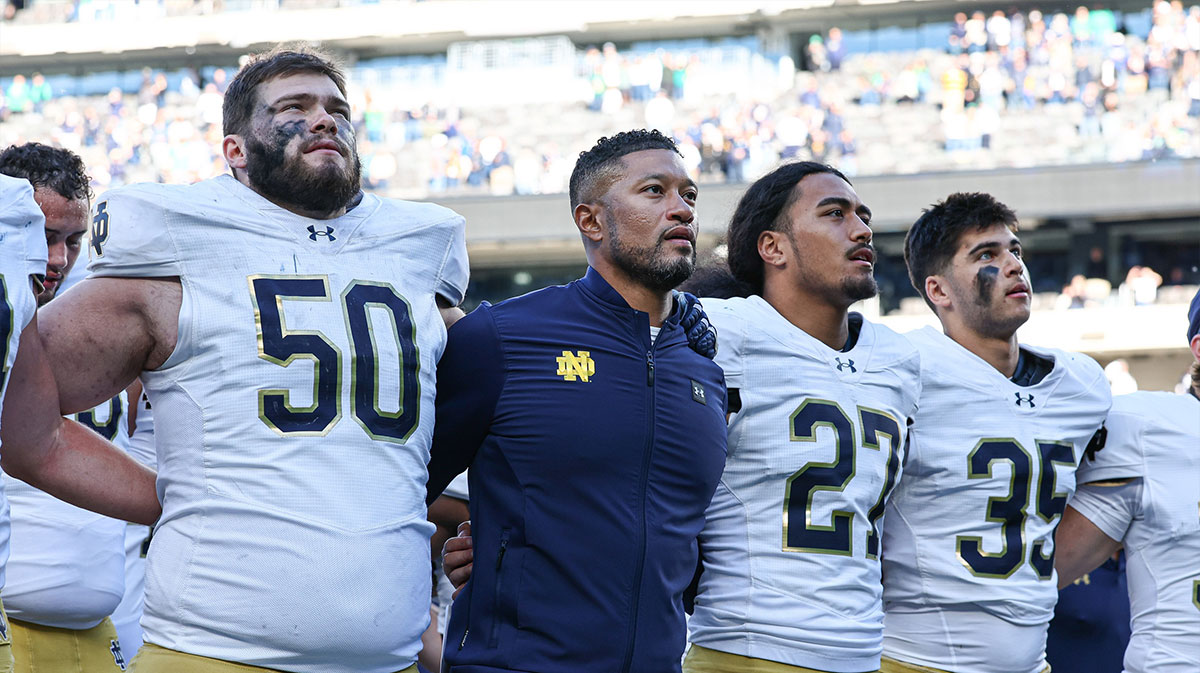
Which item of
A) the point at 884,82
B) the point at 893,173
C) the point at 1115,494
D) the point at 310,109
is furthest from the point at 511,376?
the point at 884,82

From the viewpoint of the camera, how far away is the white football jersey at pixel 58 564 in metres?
3.55

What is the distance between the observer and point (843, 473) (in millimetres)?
3426

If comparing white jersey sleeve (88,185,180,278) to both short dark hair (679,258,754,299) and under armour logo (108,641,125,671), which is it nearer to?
under armour logo (108,641,125,671)

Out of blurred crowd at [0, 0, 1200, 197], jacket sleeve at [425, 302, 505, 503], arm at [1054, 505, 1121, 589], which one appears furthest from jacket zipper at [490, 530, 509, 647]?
blurred crowd at [0, 0, 1200, 197]

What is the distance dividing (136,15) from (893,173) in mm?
18422

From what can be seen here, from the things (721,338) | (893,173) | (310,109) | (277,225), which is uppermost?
(310,109)

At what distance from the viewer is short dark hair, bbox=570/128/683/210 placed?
3.39m

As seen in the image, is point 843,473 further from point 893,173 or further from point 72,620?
point 893,173

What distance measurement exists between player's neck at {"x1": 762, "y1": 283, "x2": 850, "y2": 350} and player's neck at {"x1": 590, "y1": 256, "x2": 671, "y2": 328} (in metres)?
0.62

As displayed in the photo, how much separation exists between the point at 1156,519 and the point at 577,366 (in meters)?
2.34

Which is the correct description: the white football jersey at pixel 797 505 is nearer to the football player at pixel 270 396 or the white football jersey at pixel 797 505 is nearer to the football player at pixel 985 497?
the football player at pixel 985 497

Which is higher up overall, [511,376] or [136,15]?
[136,15]

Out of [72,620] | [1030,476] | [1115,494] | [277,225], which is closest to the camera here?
[277,225]

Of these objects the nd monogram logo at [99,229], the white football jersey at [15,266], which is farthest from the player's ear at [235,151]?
the white football jersey at [15,266]
